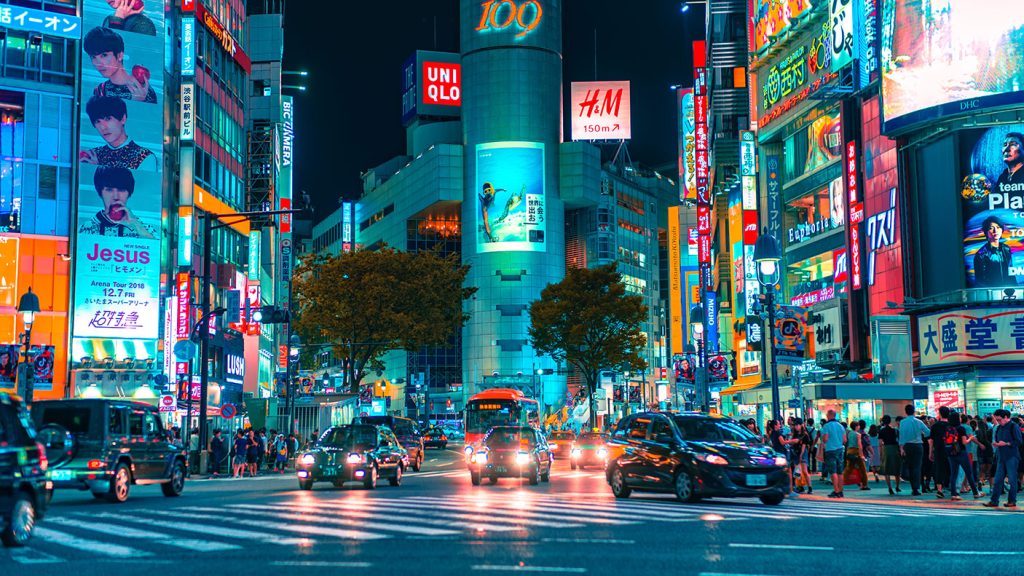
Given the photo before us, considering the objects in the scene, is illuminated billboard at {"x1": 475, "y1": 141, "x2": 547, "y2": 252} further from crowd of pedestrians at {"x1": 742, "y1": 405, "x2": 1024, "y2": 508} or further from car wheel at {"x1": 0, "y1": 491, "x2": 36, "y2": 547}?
car wheel at {"x1": 0, "y1": 491, "x2": 36, "y2": 547}

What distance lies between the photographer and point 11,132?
53.2 meters

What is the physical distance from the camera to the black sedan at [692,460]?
72.3ft

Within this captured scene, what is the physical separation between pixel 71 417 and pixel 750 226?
43.8 metres

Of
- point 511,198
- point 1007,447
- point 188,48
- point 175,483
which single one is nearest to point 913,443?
point 1007,447

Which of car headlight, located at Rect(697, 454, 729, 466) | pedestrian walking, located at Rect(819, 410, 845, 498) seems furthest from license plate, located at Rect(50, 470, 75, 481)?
pedestrian walking, located at Rect(819, 410, 845, 498)

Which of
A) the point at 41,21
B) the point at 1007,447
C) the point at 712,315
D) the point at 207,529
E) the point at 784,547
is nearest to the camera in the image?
the point at 784,547

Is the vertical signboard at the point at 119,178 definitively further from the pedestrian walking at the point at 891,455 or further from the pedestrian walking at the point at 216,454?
the pedestrian walking at the point at 891,455

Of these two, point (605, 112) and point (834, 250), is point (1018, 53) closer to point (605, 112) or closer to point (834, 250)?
point (834, 250)

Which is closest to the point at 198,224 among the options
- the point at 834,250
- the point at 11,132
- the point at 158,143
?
the point at 158,143

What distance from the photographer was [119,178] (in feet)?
182

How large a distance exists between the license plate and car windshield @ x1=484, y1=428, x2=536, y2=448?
11603mm

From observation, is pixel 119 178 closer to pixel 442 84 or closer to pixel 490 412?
pixel 490 412

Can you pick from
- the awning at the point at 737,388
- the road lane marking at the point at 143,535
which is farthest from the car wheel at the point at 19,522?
the awning at the point at 737,388

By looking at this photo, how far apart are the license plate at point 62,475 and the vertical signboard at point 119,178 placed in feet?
104
